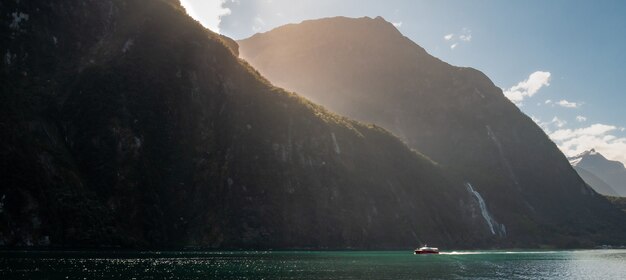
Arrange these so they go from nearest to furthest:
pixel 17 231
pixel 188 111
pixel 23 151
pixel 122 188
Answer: pixel 17 231 → pixel 23 151 → pixel 122 188 → pixel 188 111

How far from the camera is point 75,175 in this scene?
143250mm

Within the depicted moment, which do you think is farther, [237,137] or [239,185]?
[237,137]

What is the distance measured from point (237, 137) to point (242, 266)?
103 m

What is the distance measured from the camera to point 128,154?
161250 millimetres

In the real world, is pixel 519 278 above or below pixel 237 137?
below

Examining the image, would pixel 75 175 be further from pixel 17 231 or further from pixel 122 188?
pixel 17 231

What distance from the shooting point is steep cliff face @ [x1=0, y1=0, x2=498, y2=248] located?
134125 mm

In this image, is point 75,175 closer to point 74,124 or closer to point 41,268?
point 74,124

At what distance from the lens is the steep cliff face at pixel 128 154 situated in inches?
5281

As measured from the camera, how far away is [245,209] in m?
175

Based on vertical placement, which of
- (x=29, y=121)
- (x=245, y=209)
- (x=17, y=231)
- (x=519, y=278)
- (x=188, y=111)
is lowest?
(x=519, y=278)

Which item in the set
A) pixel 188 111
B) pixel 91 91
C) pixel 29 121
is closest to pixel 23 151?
pixel 29 121

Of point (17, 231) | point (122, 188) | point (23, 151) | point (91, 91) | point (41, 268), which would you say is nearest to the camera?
point (41, 268)

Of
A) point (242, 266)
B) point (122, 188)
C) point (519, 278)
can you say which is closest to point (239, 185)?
point (122, 188)
